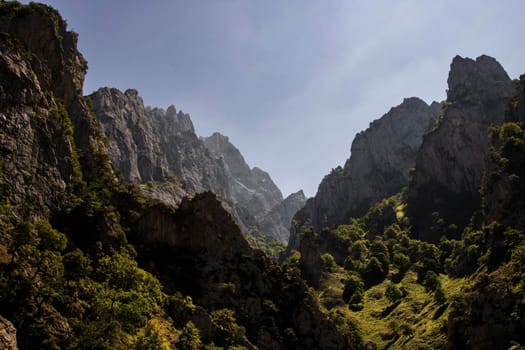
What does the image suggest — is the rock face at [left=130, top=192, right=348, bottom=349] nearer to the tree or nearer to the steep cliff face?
the tree

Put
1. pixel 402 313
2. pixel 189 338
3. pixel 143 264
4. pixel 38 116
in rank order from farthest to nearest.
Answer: pixel 402 313 < pixel 143 264 < pixel 38 116 < pixel 189 338

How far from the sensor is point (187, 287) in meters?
83.9

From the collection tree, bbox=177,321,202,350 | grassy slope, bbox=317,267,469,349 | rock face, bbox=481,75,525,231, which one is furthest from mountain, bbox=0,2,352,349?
rock face, bbox=481,75,525,231

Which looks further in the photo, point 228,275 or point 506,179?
point 506,179

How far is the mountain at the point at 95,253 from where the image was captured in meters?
51.6

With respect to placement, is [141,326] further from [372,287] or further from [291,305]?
[372,287]

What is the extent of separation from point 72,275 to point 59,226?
17.3 meters

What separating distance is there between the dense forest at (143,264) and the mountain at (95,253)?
25 centimetres

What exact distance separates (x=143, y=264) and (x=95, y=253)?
44.4 feet

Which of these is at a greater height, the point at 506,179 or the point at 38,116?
the point at 38,116

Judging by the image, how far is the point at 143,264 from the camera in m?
82.1

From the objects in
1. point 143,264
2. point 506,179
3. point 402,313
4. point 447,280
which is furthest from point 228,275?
point 506,179

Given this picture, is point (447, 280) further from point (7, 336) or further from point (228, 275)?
point (7, 336)

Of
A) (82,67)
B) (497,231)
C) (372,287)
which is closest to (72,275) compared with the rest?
(82,67)
